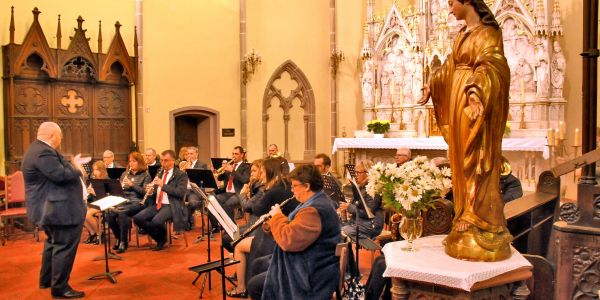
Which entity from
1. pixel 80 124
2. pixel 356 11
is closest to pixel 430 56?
pixel 356 11

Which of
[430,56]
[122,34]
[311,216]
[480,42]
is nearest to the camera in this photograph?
[480,42]

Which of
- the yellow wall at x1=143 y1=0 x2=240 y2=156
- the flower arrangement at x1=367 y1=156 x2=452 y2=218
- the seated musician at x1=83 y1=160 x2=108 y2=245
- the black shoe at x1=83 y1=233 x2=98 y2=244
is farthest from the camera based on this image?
the yellow wall at x1=143 y1=0 x2=240 y2=156

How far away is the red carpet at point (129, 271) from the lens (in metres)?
5.59

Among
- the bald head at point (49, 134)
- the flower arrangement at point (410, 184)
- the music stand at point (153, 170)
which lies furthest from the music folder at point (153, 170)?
the flower arrangement at point (410, 184)

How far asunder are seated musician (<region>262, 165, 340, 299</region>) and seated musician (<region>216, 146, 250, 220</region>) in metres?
4.28

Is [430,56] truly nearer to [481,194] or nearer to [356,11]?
[356,11]

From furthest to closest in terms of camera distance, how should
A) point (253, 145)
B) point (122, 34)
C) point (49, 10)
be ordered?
point (253, 145)
point (122, 34)
point (49, 10)

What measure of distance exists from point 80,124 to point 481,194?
9164mm

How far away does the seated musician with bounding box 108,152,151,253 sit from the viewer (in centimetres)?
755

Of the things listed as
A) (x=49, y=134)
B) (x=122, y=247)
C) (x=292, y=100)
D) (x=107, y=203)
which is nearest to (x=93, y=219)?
(x=122, y=247)

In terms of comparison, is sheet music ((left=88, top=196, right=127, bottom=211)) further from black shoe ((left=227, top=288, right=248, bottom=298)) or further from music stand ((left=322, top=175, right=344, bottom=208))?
music stand ((left=322, top=175, right=344, bottom=208))

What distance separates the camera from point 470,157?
9.62 ft

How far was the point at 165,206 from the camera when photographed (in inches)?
296

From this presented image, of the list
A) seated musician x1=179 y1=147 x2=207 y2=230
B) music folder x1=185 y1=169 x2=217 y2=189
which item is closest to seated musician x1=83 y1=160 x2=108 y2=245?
seated musician x1=179 y1=147 x2=207 y2=230
